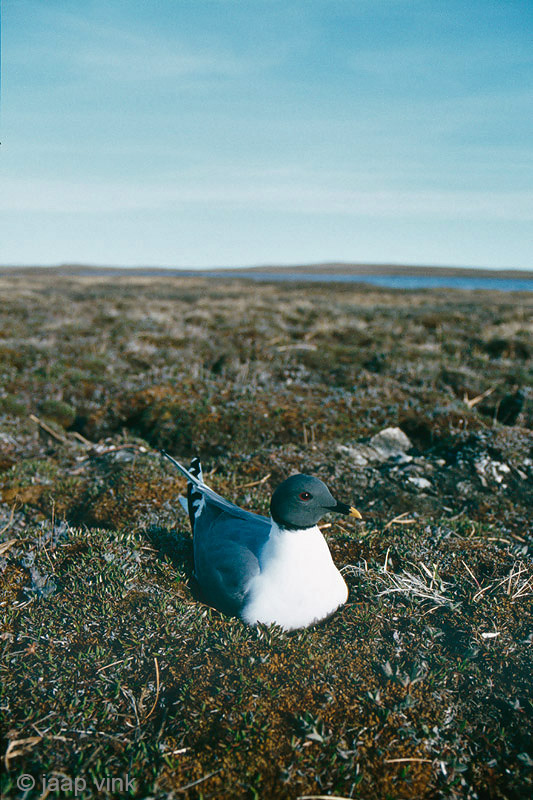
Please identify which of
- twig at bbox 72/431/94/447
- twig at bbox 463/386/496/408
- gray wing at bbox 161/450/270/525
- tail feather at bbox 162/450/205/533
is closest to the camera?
gray wing at bbox 161/450/270/525

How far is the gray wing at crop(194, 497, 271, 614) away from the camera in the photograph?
3.53 m

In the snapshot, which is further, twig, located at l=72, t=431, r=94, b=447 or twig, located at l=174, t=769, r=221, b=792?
twig, located at l=72, t=431, r=94, b=447

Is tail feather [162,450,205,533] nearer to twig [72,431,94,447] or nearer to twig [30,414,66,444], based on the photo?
twig [72,431,94,447]

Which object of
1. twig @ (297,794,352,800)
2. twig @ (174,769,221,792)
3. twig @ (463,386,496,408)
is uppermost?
twig @ (463,386,496,408)

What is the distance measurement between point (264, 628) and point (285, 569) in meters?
0.45

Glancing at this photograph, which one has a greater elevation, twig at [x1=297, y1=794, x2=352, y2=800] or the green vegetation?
the green vegetation

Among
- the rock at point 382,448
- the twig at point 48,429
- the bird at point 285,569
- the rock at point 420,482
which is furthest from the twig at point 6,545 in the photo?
the rock at point 420,482

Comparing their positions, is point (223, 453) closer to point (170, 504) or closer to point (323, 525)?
point (170, 504)

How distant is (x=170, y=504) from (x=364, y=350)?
29.7 feet

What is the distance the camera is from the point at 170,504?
557cm

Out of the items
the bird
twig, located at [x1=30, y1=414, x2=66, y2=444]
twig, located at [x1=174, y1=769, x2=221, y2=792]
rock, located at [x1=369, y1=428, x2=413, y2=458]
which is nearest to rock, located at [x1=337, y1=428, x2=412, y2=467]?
rock, located at [x1=369, y1=428, x2=413, y2=458]

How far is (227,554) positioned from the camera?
3.65 meters

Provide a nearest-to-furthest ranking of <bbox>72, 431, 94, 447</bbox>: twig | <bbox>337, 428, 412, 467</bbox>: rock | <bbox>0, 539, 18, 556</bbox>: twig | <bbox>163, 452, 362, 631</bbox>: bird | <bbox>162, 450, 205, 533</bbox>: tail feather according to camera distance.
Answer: <bbox>163, 452, 362, 631</bbox>: bird, <bbox>162, 450, 205, 533</bbox>: tail feather, <bbox>0, 539, 18, 556</bbox>: twig, <bbox>337, 428, 412, 467</bbox>: rock, <bbox>72, 431, 94, 447</bbox>: twig

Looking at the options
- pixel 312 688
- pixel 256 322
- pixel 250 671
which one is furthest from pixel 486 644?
pixel 256 322
